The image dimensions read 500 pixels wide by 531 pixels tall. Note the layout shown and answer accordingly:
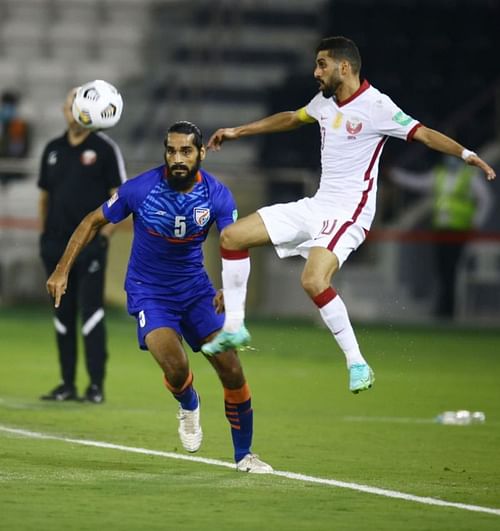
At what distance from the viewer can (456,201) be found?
21594 mm

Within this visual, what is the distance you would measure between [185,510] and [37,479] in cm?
117

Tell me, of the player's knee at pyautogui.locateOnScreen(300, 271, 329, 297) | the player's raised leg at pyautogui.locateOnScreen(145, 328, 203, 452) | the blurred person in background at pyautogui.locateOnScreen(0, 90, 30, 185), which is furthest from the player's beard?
the blurred person in background at pyautogui.locateOnScreen(0, 90, 30, 185)

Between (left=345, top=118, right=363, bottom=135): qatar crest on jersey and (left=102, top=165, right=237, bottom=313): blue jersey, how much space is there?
1.02 metres

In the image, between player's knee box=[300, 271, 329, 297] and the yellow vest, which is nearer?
player's knee box=[300, 271, 329, 297]

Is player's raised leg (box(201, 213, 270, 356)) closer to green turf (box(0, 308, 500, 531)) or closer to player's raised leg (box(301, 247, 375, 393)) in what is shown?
player's raised leg (box(301, 247, 375, 393))

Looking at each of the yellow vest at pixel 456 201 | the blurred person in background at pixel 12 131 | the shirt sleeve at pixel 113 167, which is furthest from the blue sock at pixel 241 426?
the blurred person in background at pixel 12 131

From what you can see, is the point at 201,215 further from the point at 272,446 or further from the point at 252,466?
the point at 272,446

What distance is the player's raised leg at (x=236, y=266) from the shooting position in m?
8.73

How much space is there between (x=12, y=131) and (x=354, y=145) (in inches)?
547

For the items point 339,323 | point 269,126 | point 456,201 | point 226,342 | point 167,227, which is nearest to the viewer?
point 226,342

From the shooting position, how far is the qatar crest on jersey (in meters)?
9.44

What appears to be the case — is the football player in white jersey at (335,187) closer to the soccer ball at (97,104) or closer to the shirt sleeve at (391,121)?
the shirt sleeve at (391,121)

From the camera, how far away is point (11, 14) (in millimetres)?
27031

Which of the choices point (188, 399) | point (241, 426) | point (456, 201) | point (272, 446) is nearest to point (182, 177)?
point (188, 399)
